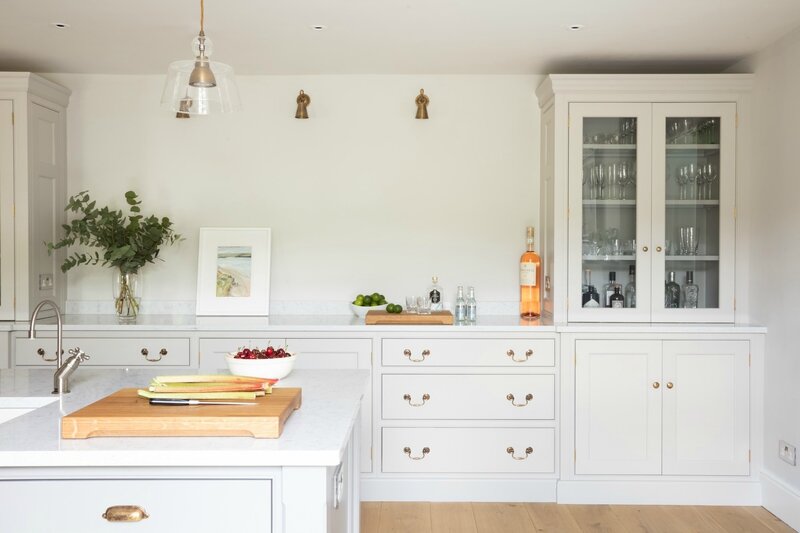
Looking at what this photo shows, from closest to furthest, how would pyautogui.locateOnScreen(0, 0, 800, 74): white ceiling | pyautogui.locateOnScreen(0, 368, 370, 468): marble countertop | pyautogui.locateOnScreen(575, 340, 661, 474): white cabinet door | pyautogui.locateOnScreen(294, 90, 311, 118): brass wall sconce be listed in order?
1. pyautogui.locateOnScreen(0, 368, 370, 468): marble countertop
2. pyautogui.locateOnScreen(0, 0, 800, 74): white ceiling
3. pyautogui.locateOnScreen(575, 340, 661, 474): white cabinet door
4. pyautogui.locateOnScreen(294, 90, 311, 118): brass wall sconce

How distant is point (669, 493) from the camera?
3637 millimetres

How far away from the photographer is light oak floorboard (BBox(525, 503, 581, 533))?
332cm

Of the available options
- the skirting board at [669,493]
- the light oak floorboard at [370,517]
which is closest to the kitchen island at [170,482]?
Result: the light oak floorboard at [370,517]

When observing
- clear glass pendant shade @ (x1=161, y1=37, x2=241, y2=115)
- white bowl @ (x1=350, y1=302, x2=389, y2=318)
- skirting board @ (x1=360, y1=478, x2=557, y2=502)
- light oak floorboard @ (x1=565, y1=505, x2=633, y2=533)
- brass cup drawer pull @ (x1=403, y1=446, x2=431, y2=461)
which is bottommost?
light oak floorboard @ (x1=565, y1=505, x2=633, y2=533)

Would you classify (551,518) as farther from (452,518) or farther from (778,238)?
(778,238)

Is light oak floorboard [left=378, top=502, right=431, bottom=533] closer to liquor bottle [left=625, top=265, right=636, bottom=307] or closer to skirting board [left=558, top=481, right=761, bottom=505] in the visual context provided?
skirting board [left=558, top=481, right=761, bottom=505]

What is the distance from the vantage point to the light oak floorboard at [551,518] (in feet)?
10.9

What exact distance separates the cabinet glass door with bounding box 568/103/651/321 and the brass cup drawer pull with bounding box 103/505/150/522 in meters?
2.60

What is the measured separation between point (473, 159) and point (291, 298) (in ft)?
4.35

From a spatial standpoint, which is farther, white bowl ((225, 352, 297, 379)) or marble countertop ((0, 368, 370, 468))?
white bowl ((225, 352, 297, 379))

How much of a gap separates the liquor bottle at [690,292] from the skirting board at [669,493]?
2.98 feet

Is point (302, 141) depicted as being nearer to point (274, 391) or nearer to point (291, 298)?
point (291, 298)

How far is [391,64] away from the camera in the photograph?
3.93 m

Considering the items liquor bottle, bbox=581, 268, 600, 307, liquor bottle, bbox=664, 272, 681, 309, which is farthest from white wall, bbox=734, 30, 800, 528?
liquor bottle, bbox=581, 268, 600, 307
